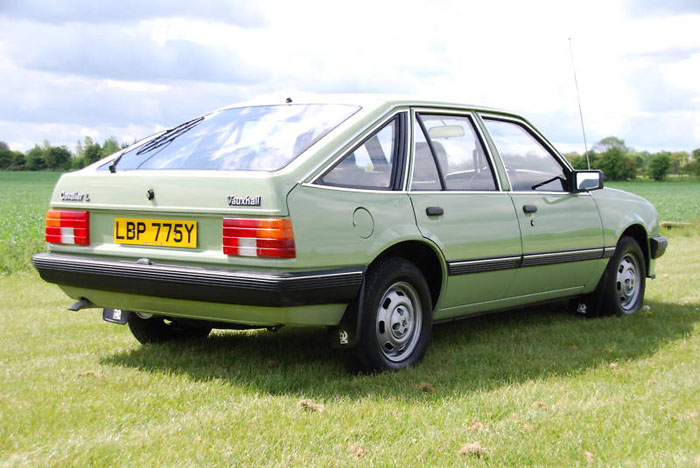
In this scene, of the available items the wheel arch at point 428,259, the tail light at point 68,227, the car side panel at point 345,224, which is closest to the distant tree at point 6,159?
the tail light at point 68,227

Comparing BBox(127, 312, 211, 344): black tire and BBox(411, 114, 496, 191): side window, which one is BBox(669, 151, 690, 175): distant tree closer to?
BBox(411, 114, 496, 191): side window

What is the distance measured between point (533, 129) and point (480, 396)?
278 centimetres

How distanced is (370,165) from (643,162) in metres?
70.6

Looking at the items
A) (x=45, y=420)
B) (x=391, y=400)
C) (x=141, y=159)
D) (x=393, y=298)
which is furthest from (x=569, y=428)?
(x=141, y=159)

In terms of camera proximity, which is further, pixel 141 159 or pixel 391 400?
pixel 141 159

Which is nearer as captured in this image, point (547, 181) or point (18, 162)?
point (547, 181)

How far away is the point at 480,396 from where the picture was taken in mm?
4750

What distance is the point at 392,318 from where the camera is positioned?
5.19 m

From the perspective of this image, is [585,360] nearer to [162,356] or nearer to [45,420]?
[162,356]

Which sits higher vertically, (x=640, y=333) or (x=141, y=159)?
(x=141, y=159)

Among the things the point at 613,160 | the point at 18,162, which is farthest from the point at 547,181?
the point at 18,162

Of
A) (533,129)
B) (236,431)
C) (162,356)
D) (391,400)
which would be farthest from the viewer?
(533,129)

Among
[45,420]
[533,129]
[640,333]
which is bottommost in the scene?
[640,333]

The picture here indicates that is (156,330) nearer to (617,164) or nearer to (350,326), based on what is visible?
(350,326)
